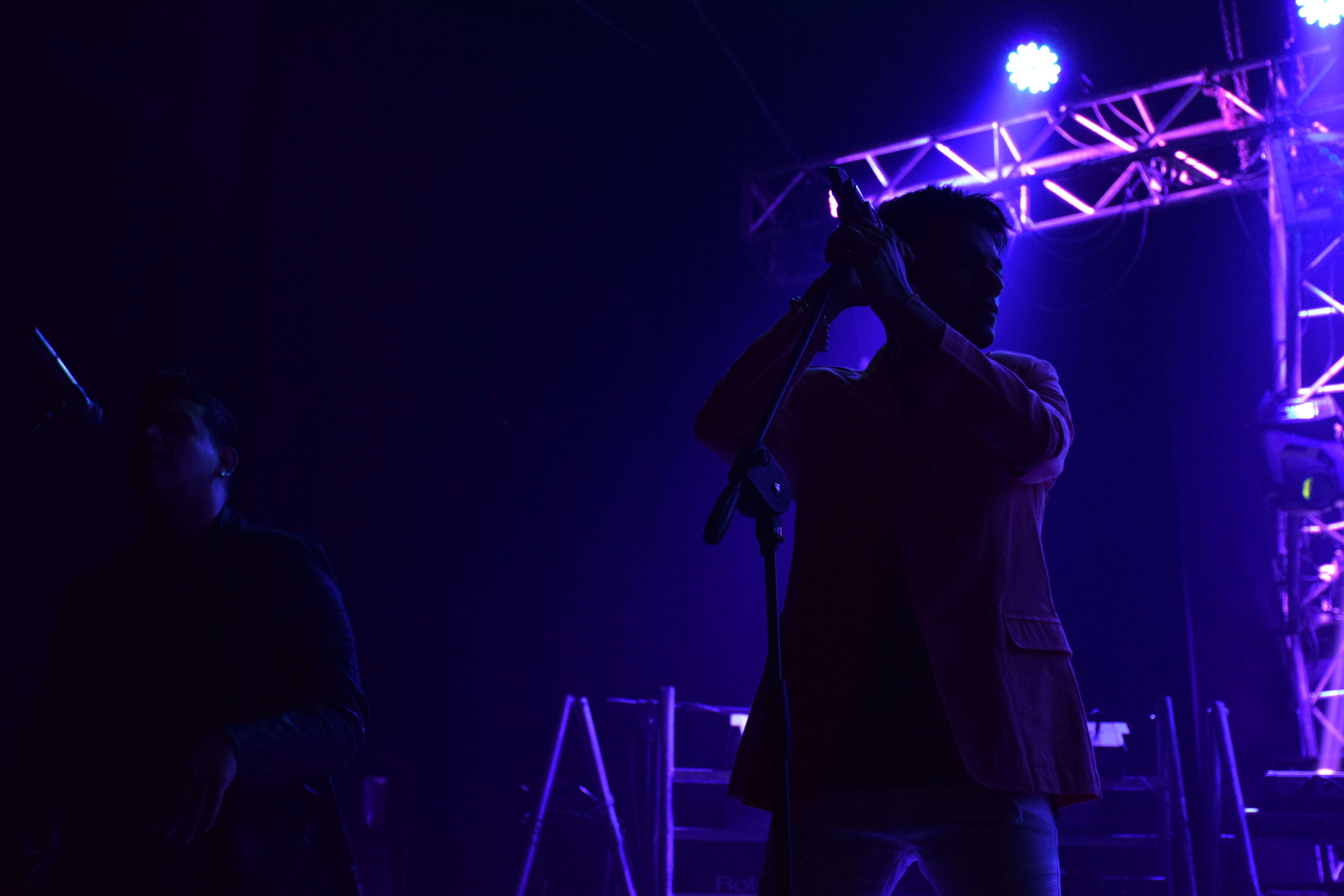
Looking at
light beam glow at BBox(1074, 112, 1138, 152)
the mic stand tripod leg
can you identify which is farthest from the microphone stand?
light beam glow at BBox(1074, 112, 1138, 152)

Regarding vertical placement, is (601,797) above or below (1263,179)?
below

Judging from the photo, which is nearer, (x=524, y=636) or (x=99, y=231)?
(x=99, y=231)

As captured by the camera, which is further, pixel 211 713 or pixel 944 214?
pixel 211 713

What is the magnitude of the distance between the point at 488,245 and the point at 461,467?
1407mm

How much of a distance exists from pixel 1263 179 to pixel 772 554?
623 centimetres

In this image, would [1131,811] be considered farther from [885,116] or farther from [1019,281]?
[885,116]

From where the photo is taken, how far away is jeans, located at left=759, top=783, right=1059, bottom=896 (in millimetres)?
1168

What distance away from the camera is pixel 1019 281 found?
7.55 meters

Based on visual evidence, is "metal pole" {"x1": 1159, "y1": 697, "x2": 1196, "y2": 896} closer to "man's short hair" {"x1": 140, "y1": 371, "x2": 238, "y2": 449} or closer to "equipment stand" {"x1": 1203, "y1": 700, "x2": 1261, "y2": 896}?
"equipment stand" {"x1": 1203, "y1": 700, "x2": 1261, "y2": 896}

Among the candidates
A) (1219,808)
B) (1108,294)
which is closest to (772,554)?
(1219,808)

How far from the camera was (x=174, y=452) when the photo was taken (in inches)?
80.7

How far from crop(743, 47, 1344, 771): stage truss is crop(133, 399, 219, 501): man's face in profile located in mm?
4993

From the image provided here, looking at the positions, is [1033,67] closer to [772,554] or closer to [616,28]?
[616,28]

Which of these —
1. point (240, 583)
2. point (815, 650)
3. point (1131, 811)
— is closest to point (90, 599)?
point (240, 583)
